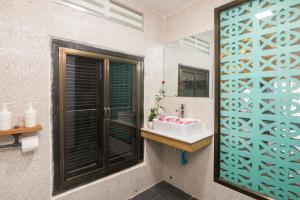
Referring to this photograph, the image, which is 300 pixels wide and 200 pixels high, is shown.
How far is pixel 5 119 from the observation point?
1.20 m

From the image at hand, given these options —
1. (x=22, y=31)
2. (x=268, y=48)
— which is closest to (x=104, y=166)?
(x=22, y=31)

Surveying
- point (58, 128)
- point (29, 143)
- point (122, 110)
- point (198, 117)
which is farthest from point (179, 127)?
point (29, 143)

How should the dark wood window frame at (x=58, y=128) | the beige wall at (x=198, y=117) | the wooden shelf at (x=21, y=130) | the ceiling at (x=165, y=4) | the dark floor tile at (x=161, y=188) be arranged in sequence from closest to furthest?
1. the wooden shelf at (x=21, y=130)
2. the dark wood window frame at (x=58, y=128)
3. the beige wall at (x=198, y=117)
4. the ceiling at (x=165, y=4)
5. the dark floor tile at (x=161, y=188)

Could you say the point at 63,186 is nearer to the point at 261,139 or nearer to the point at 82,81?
the point at 82,81

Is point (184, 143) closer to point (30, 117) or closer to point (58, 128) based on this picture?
point (58, 128)

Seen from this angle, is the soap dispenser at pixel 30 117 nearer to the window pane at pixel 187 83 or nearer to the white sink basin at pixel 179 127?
the white sink basin at pixel 179 127

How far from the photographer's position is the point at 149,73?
2293mm

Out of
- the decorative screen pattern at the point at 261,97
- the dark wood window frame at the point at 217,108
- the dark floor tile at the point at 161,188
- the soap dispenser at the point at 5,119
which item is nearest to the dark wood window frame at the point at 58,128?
the soap dispenser at the point at 5,119

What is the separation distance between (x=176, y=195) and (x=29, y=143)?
6.18ft

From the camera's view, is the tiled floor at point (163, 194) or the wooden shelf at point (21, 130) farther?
the tiled floor at point (163, 194)

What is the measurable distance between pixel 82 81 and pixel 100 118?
0.47 metres

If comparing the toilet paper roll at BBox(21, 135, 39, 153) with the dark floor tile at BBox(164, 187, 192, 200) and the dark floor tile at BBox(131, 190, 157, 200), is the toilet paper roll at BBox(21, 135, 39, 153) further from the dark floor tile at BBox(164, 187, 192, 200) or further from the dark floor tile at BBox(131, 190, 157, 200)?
the dark floor tile at BBox(164, 187, 192, 200)

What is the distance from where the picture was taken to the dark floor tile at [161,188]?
220 centimetres

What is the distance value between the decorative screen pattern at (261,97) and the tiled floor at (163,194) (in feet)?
2.26
